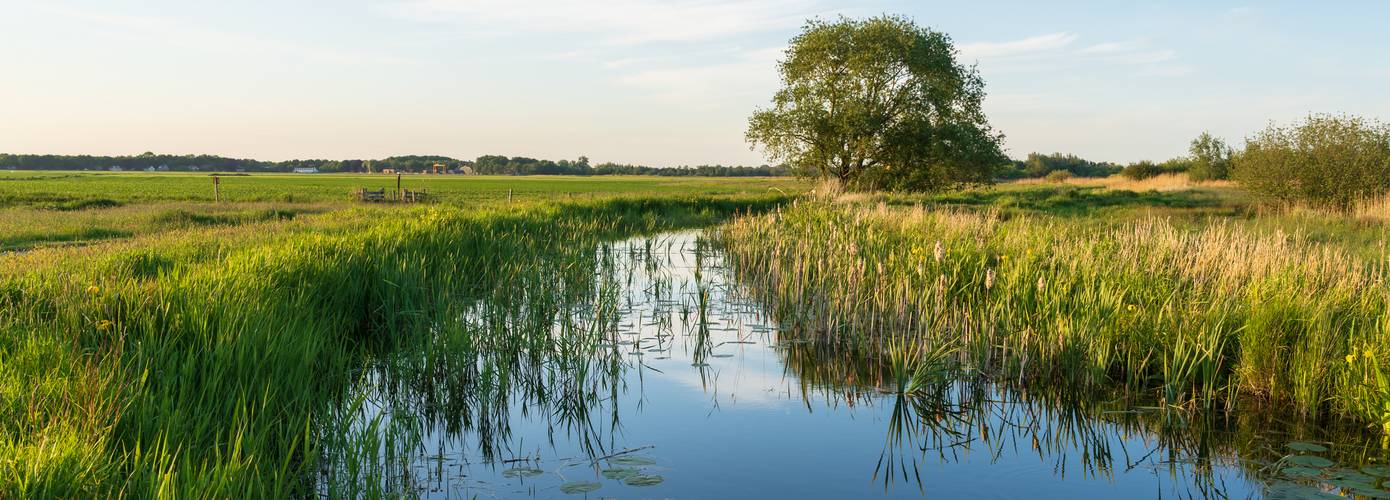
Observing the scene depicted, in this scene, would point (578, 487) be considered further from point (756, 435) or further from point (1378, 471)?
point (1378, 471)

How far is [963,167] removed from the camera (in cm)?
3806

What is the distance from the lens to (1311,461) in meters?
5.46

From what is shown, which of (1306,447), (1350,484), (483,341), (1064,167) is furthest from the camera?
(1064,167)

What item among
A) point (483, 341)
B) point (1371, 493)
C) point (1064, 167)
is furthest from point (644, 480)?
point (1064, 167)

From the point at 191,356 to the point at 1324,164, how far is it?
108 ft

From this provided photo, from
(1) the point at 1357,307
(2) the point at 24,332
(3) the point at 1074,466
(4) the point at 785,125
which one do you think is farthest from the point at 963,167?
(2) the point at 24,332

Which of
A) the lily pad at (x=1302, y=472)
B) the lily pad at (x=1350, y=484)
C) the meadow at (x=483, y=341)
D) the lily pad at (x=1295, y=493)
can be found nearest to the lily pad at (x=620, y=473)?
the meadow at (x=483, y=341)

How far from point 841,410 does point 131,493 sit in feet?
16.1

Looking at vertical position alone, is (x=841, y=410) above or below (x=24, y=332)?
below

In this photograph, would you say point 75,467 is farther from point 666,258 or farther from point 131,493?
point 666,258

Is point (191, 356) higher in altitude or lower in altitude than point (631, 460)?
higher

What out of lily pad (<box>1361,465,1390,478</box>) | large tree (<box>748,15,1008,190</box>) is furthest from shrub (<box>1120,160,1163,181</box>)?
lily pad (<box>1361,465,1390,478</box>)

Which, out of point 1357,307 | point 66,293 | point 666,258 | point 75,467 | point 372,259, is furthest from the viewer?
point 666,258

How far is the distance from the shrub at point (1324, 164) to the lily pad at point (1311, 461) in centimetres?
2652
